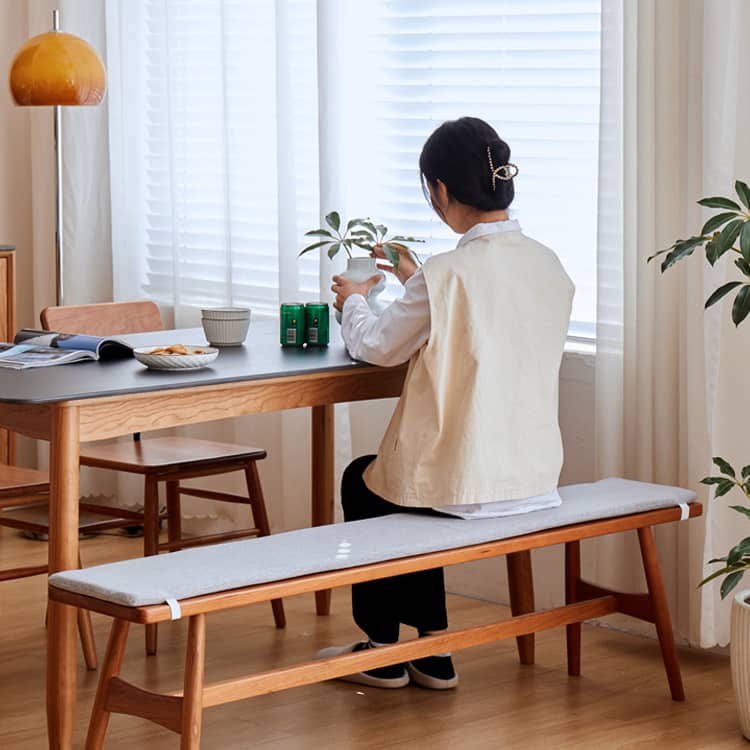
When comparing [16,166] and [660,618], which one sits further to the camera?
[16,166]

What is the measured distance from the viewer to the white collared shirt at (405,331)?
2934 mm

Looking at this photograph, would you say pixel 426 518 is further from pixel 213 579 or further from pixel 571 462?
pixel 571 462

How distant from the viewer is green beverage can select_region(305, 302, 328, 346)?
343 cm

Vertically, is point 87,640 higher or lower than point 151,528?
lower

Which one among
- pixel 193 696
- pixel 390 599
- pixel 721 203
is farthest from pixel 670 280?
pixel 193 696

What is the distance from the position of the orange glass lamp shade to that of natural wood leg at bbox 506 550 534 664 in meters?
1.73

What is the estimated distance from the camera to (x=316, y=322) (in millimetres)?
3436

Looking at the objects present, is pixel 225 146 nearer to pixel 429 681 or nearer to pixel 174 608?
Answer: pixel 429 681

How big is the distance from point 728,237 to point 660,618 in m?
0.89

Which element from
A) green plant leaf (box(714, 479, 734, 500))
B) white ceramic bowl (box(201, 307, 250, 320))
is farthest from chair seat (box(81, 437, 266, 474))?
green plant leaf (box(714, 479, 734, 500))

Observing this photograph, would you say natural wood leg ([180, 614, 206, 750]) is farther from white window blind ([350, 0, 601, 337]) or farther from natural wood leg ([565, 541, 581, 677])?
white window blind ([350, 0, 601, 337])

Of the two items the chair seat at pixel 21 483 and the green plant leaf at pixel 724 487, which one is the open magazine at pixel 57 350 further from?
the green plant leaf at pixel 724 487

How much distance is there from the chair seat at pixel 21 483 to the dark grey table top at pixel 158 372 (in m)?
0.43

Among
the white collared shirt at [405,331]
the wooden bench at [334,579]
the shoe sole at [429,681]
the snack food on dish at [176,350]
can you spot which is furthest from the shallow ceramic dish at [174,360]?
the shoe sole at [429,681]
